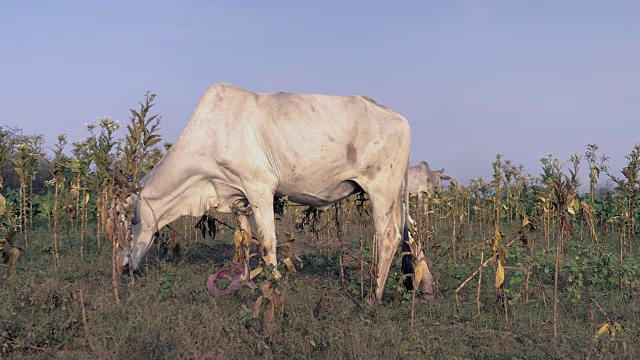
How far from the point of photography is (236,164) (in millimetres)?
6840

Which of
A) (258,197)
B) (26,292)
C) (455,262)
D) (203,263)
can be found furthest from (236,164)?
(455,262)

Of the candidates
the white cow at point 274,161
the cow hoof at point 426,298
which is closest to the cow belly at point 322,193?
the white cow at point 274,161

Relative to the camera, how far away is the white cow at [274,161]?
22.6ft

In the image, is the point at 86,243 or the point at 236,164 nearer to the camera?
the point at 236,164

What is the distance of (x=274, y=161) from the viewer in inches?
275

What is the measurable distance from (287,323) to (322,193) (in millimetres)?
2151

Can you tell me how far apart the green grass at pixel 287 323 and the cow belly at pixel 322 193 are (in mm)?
1088

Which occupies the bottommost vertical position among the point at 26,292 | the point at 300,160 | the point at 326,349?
the point at 326,349

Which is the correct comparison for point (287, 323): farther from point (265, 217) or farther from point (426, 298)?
point (426, 298)

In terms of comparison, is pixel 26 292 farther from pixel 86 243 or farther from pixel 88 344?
pixel 86 243

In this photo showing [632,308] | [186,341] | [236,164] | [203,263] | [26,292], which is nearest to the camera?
[186,341]

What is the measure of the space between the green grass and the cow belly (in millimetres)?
1088

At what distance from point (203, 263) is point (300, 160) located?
2476 mm

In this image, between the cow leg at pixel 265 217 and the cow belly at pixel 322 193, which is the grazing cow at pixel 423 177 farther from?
the cow leg at pixel 265 217
